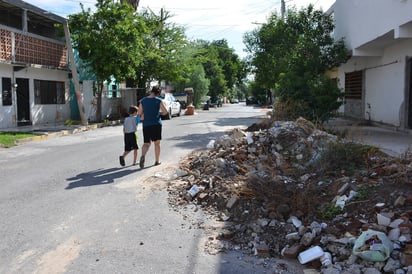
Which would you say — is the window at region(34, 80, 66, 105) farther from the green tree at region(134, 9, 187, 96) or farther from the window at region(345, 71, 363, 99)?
the window at region(345, 71, 363, 99)

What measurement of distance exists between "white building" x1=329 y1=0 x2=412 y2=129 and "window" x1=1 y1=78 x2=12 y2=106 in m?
14.4

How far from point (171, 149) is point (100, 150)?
2019 millimetres

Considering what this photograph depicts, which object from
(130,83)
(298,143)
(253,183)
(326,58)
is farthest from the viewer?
(130,83)

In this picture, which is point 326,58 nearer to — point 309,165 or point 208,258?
point 309,165

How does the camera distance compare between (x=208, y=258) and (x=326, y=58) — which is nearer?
(x=208, y=258)

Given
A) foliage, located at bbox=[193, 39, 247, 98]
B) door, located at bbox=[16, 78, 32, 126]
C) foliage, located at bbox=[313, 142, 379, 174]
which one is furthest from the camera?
foliage, located at bbox=[193, 39, 247, 98]

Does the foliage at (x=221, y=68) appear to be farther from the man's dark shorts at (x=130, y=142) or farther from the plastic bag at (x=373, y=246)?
the plastic bag at (x=373, y=246)

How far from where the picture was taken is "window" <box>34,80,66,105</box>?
21.3 metres

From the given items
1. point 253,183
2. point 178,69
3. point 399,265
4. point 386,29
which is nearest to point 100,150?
point 253,183

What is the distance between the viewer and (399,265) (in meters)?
3.96

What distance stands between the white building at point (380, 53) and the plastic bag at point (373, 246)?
7685 mm

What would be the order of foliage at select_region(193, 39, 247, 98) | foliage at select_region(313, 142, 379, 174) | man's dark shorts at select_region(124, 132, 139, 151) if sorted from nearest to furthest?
foliage at select_region(313, 142, 379, 174) → man's dark shorts at select_region(124, 132, 139, 151) → foliage at select_region(193, 39, 247, 98)

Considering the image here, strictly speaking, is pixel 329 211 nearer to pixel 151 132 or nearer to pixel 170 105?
pixel 151 132

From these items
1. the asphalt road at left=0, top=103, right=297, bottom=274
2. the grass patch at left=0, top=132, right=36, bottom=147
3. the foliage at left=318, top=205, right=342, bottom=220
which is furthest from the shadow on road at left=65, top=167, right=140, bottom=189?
the grass patch at left=0, top=132, right=36, bottom=147
